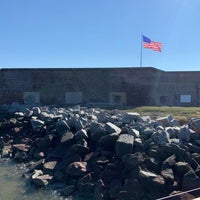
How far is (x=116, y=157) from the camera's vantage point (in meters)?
8.97

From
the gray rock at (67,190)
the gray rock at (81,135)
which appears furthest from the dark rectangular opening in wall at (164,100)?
the gray rock at (67,190)

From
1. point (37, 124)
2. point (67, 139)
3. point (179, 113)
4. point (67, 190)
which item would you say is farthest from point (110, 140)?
point (179, 113)

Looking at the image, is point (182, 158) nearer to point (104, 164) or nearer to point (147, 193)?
point (147, 193)

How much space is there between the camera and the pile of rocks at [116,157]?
7.39 metres

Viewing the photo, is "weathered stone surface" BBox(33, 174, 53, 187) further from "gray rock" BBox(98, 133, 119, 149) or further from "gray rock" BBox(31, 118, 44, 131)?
"gray rock" BBox(31, 118, 44, 131)

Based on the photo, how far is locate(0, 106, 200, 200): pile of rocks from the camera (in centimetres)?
739

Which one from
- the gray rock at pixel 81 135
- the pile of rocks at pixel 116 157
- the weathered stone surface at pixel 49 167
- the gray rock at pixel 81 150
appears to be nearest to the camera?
the pile of rocks at pixel 116 157

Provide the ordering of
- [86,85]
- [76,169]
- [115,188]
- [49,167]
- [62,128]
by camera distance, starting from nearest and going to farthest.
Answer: [115,188], [76,169], [49,167], [62,128], [86,85]

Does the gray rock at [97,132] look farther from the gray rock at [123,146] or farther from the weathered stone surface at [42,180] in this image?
the weathered stone surface at [42,180]

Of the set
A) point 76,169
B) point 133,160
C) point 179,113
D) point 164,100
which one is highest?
point 164,100

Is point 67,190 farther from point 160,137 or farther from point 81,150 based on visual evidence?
point 160,137

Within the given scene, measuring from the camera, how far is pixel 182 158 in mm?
8109

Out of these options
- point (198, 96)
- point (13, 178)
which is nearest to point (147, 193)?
point (13, 178)

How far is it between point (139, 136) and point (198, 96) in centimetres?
1500
